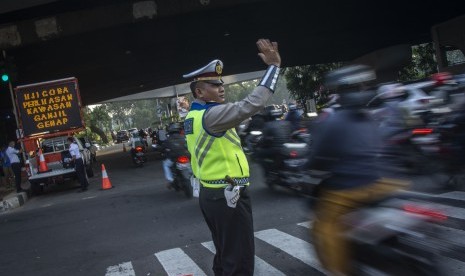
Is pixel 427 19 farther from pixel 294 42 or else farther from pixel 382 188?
pixel 382 188

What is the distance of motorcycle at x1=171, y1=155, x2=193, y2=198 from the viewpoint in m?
10.1

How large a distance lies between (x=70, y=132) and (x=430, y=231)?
15.6 metres

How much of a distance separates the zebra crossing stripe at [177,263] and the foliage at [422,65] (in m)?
31.6

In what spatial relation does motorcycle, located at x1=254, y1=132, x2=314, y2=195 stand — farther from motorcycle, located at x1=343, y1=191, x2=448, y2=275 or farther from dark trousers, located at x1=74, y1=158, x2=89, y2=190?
dark trousers, located at x1=74, y1=158, x2=89, y2=190

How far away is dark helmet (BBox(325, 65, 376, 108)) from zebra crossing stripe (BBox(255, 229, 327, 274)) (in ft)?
6.34

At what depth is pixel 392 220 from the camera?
10.0 feet

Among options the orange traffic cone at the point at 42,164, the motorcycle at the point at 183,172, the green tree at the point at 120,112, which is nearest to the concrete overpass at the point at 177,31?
the orange traffic cone at the point at 42,164

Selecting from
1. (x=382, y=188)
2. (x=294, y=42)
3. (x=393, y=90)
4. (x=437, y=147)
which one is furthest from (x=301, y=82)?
(x=382, y=188)

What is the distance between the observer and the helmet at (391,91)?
1091cm

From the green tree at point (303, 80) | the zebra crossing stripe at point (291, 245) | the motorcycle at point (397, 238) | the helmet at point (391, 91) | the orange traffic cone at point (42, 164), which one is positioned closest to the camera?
the motorcycle at point (397, 238)

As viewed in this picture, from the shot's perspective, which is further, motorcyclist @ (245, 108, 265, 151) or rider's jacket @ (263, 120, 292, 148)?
motorcyclist @ (245, 108, 265, 151)

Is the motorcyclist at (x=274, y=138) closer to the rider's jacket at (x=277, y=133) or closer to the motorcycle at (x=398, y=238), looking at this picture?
the rider's jacket at (x=277, y=133)

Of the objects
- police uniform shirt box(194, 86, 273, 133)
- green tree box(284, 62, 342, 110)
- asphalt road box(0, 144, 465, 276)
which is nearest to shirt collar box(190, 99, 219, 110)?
police uniform shirt box(194, 86, 273, 133)

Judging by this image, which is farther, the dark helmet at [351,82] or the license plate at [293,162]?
the license plate at [293,162]
